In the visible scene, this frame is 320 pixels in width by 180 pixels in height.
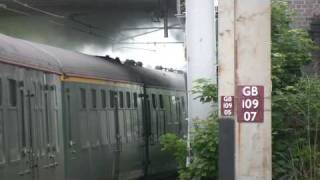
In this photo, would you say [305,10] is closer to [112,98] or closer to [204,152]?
[112,98]

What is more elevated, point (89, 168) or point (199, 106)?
point (199, 106)

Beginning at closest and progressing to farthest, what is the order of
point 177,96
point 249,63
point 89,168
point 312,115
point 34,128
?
point 249,63, point 312,115, point 34,128, point 89,168, point 177,96

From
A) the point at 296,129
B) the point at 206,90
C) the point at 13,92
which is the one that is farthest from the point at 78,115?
the point at 296,129

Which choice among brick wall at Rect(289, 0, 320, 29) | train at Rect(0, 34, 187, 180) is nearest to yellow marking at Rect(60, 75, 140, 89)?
train at Rect(0, 34, 187, 180)

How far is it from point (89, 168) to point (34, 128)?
3.36m

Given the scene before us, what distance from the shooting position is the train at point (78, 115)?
31.5 ft

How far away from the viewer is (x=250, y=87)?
537 centimetres

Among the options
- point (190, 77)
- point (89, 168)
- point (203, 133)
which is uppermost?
point (190, 77)

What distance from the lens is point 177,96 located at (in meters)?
22.3

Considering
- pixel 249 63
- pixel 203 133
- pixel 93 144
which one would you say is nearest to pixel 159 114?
pixel 93 144

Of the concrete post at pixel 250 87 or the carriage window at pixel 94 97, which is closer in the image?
the concrete post at pixel 250 87

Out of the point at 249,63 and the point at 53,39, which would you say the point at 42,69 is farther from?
the point at 53,39

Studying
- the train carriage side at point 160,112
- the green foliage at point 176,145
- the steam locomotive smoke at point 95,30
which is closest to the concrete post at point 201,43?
the green foliage at point 176,145

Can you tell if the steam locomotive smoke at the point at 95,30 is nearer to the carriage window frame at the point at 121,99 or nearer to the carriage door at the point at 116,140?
the carriage window frame at the point at 121,99
